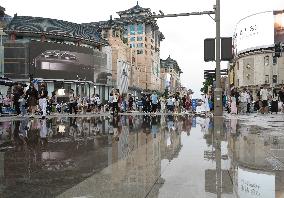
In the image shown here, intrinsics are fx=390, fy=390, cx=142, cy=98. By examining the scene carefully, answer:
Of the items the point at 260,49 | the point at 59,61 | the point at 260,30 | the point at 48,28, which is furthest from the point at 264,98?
the point at 260,49

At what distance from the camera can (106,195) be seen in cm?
333

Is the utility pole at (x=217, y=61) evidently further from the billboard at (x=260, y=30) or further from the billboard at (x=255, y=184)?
the billboard at (x=260, y=30)

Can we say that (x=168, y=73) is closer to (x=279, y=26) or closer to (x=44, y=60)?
(x=279, y=26)

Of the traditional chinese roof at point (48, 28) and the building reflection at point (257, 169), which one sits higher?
the traditional chinese roof at point (48, 28)

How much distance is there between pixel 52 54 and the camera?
5959 centimetres

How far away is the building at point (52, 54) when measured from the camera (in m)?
57.8

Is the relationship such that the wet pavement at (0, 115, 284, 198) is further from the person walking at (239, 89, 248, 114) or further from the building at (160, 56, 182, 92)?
the building at (160, 56, 182, 92)

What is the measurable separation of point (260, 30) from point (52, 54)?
3912cm

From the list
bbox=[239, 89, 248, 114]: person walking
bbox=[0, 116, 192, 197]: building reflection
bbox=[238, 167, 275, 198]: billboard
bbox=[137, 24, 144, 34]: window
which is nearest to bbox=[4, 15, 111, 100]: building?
bbox=[239, 89, 248, 114]: person walking

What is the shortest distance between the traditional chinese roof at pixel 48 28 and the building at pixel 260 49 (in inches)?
1248

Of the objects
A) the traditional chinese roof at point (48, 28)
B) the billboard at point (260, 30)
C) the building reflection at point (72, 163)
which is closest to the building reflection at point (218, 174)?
the building reflection at point (72, 163)

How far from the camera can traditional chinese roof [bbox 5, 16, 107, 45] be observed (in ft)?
193

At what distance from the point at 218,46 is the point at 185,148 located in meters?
12.1

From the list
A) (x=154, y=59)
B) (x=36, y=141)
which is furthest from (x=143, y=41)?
(x=36, y=141)
